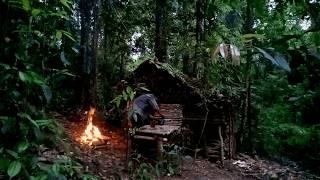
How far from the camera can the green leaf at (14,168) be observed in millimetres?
1761

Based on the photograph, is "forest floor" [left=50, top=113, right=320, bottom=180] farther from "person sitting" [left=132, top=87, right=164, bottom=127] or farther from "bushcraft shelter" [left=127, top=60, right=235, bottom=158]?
"person sitting" [left=132, top=87, right=164, bottom=127]

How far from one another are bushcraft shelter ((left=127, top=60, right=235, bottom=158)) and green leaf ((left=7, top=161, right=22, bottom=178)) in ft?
31.1

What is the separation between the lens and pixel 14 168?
180 centimetres

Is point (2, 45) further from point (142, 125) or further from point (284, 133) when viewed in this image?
point (284, 133)

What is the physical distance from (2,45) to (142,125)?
7.76 meters

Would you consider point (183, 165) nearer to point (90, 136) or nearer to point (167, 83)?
point (90, 136)

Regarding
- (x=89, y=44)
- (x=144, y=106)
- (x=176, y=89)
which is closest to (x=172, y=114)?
(x=176, y=89)

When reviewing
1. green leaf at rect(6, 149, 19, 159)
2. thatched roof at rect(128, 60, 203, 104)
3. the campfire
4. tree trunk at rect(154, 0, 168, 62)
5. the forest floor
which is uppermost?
tree trunk at rect(154, 0, 168, 62)

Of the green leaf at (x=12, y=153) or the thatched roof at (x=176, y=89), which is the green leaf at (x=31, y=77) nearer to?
the green leaf at (x=12, y=153)

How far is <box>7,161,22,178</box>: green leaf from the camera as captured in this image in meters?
1.76

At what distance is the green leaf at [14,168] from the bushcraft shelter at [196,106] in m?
9.48

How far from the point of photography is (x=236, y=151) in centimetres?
1287

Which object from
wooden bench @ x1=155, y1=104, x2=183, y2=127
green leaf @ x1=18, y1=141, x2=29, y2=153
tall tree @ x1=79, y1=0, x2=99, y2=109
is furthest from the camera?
tall tree @ x1=79, y1=0, x2=99, y2=109

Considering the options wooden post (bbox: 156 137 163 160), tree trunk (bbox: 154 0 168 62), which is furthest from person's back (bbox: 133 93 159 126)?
tree trunk (bbox: 154 0 168 62)
